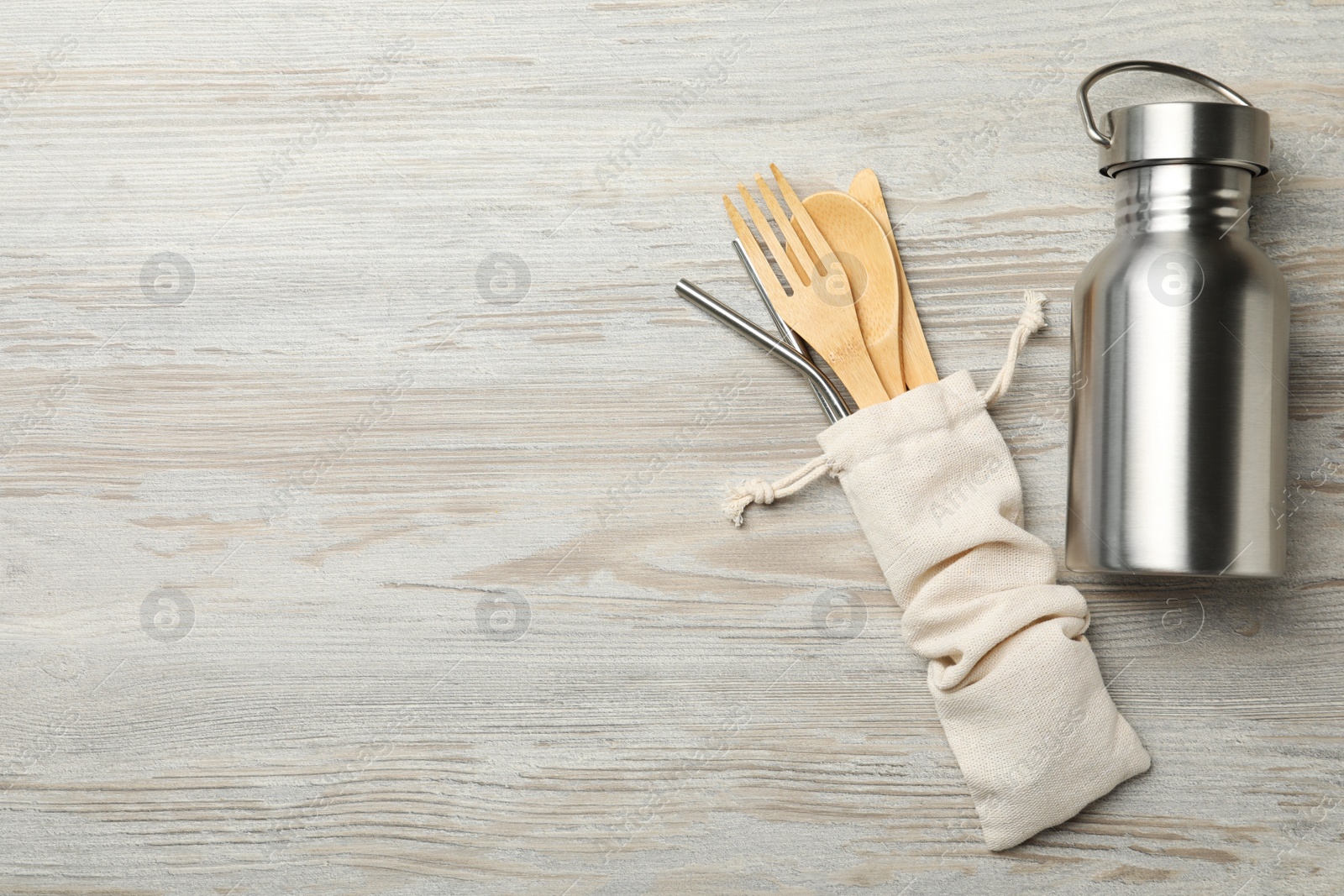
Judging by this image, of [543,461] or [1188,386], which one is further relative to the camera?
[543,461]

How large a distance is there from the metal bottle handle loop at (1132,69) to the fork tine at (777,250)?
0.21 meters

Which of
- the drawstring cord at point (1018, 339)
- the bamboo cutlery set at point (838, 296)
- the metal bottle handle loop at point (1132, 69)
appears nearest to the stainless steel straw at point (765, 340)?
the bamboo cutlery set at point (838, 296)

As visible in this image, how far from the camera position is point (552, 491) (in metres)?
0.62

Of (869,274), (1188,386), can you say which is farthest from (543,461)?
(1188,386)

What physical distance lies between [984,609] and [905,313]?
0.70ft

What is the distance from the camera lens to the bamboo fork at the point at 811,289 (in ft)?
1.92

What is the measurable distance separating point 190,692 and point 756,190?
56 centimetres

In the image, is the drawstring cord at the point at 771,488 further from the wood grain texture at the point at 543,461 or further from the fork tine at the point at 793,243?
the fork tine at the point at 793,243

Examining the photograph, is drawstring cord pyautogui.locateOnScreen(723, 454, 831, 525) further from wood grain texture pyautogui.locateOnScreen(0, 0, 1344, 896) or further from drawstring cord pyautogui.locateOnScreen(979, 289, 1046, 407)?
drawstring cord pyautogui.locateOnScreen(979, 289, 1046, 407)

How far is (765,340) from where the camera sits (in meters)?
0.60

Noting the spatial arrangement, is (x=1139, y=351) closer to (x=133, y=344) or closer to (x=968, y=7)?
(x=968, y=7)

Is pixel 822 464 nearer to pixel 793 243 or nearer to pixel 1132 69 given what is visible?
pixel 793 243

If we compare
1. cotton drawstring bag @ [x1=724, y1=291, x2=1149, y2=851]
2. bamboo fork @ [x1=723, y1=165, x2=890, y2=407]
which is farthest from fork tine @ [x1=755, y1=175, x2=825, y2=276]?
cotton drawstring bag @ [x1=724, y1=291, x2=1149, y2=851]

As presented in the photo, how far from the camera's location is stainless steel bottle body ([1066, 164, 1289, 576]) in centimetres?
51
